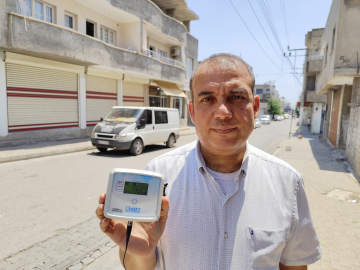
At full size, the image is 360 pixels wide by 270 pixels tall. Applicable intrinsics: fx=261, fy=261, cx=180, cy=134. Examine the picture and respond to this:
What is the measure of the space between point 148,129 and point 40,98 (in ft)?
18.8

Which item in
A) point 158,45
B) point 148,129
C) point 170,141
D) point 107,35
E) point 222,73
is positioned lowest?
point 170,141

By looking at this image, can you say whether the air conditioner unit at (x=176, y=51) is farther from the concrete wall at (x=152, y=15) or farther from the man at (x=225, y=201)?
the man at (x=225, y=201)

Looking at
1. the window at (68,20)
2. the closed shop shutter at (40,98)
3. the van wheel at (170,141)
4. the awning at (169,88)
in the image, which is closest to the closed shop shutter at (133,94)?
the awning at (169,88)

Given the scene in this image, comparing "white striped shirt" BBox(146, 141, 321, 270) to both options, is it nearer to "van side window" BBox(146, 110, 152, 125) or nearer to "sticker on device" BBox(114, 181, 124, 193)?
"sticker on device" BBox(114, 181, 124, 193)

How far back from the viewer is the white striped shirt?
129 centimetres

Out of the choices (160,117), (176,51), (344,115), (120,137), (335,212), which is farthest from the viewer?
(176,51)

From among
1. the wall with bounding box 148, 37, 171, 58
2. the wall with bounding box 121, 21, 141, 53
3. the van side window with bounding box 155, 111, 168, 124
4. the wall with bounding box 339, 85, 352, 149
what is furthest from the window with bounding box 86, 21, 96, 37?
the wall with bounding box 339, 85, 352, 149

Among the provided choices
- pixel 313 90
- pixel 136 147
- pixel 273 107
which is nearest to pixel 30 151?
pixel 136 147

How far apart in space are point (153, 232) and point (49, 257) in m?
2.55

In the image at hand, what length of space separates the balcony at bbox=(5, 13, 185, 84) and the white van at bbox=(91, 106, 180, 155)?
3.57m

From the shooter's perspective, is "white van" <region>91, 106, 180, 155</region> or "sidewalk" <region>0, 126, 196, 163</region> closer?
"sidewalk" <region>0, 126, 196, 163</region>

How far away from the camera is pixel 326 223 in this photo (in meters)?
4.36

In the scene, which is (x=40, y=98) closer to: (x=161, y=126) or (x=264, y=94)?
(x=161, y=126)

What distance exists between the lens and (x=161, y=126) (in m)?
12.0
